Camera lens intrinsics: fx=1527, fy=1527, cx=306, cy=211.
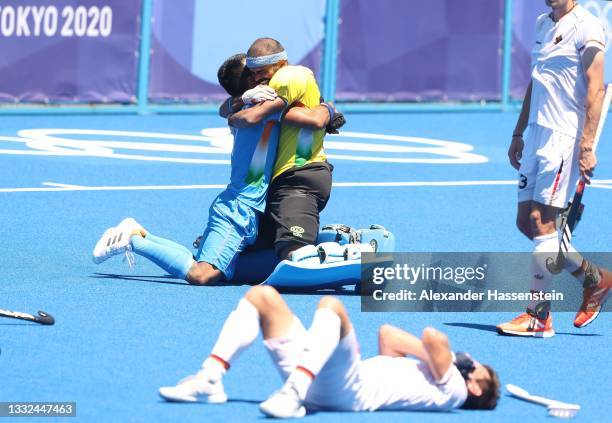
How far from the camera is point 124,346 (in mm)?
8516

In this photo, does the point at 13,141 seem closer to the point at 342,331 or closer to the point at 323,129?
the point at 323,129

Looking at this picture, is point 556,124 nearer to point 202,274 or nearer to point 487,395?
point 487,395

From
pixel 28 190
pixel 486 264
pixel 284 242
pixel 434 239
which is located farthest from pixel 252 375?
pixel 28 190

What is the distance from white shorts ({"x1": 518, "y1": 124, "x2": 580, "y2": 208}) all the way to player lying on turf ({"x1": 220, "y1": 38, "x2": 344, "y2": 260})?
5.70 ft

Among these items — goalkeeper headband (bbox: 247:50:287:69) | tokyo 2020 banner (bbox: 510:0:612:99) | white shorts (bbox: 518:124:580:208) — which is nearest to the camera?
white shorts (bbox: 518:124:580:208)

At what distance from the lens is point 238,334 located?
22.9 ft

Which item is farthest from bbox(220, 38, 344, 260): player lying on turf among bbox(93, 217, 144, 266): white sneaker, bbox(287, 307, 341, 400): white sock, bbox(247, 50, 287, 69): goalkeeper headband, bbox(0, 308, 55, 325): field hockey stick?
bbox(287, 307, 341, 400): white sock

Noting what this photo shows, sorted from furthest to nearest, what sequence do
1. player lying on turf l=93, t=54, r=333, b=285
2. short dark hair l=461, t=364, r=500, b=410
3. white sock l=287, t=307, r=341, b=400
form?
player lying on turf l=93, t=54, r=333, b=285, short dark hair l=461, t=364, r=500, b=410, white sock l=287, t=307, r=341, b=400

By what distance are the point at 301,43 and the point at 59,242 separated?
10055 millimetres

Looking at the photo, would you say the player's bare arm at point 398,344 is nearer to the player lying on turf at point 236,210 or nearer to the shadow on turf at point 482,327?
the shadow on turf at point 482,327

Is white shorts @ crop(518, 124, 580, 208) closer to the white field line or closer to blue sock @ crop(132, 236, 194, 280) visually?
blue sock @ crop(132, 236, 194, 280)

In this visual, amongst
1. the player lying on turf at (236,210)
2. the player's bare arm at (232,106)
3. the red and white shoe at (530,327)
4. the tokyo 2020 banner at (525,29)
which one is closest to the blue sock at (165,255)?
the player lying on turf at (236,210)

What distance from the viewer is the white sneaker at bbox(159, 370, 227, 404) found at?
7059 millimetres

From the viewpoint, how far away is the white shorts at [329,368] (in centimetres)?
693
